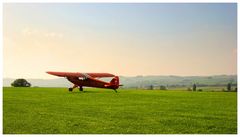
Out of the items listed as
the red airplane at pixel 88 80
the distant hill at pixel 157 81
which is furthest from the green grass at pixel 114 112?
the distant hill at pixel 157 81

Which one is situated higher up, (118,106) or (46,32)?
(46,32)

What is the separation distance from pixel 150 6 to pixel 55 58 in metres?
3.37

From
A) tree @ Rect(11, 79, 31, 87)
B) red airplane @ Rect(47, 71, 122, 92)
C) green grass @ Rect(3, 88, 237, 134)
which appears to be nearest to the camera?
green grass @ Rect(3, 88, 237, 134)

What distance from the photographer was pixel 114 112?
10.9 metres

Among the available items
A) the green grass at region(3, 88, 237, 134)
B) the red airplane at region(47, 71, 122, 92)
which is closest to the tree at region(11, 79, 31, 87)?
the green grass at region(3, 88, 237, 134)

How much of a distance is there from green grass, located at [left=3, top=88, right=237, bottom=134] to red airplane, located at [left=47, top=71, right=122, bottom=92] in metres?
0.26

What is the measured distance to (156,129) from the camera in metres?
9.21

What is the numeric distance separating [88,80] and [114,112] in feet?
12.0

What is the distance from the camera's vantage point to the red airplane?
13.2 metres

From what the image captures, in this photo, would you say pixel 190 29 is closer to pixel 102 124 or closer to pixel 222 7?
pixel 222 7

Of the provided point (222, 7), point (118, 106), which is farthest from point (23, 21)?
point (222, 7)

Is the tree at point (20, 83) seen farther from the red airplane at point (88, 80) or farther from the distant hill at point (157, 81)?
the red airplane at point (88, 80)

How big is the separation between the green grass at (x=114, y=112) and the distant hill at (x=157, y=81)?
0.43m

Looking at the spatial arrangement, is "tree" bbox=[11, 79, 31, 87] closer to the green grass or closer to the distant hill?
the distant hill
